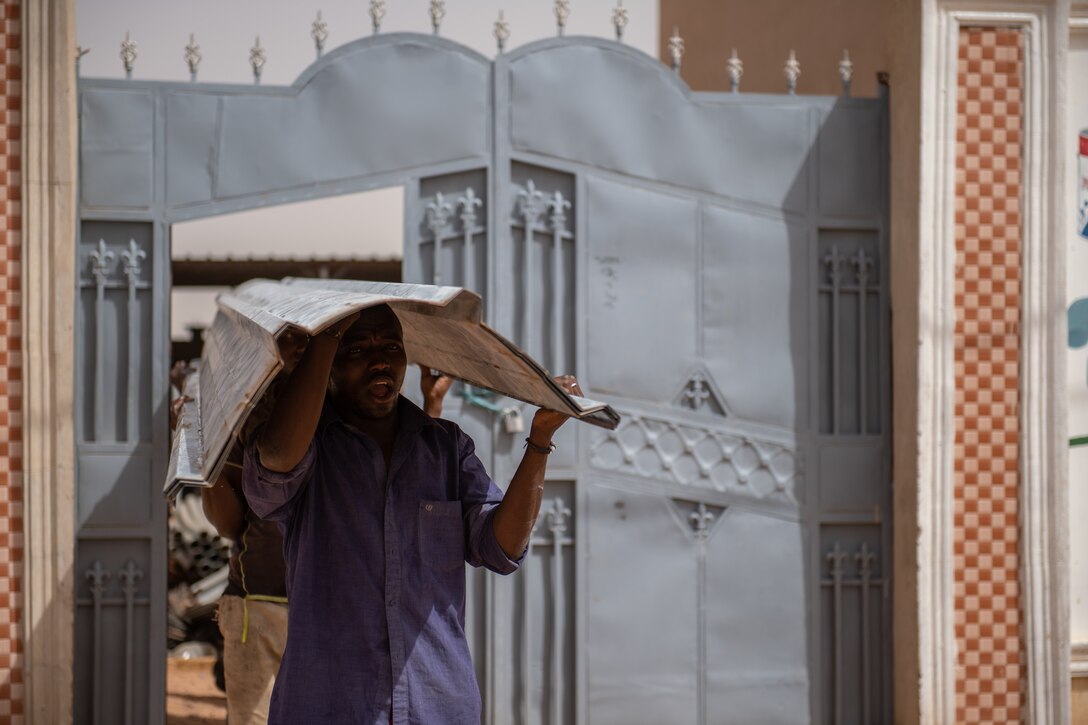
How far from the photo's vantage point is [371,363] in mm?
2631

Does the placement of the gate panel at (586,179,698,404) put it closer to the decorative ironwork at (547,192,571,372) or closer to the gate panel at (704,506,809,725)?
the decorative ironwork at (547,192,571,372)

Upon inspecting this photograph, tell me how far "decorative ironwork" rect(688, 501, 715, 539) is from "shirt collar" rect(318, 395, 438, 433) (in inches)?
89.9

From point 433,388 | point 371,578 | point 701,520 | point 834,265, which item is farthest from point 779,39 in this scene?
point 371,578

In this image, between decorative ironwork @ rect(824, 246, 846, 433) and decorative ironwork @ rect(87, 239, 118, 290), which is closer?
decorative ironwork @ rect(87, 239, 118, 290)

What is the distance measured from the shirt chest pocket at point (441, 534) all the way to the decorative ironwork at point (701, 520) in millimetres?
2287

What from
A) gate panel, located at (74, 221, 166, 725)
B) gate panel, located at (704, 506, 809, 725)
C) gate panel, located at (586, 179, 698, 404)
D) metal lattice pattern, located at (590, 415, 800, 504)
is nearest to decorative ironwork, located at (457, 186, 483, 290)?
gate panel, located at (586, 179, 698, 404)

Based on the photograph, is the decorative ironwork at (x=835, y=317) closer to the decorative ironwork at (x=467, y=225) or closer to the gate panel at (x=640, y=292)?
the gate panel at (x=640, y=292)

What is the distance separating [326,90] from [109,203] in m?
0.93

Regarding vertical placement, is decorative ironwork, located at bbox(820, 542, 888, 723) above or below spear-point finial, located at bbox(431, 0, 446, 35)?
below

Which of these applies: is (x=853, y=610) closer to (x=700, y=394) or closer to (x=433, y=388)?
(x=700, y=394)

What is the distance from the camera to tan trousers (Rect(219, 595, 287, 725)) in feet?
12.1

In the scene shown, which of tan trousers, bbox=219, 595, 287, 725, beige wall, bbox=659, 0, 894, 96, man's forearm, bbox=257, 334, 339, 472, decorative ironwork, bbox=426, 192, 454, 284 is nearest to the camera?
man's forearm, bbox=257, 334, 339, 472

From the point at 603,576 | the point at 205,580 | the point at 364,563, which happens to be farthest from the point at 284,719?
the point at 205,580

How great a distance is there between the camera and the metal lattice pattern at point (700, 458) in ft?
15.8
